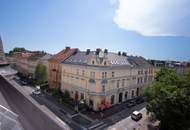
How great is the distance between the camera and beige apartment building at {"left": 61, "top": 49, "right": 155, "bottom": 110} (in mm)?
34938

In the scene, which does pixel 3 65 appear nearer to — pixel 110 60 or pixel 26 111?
pixel 26 111

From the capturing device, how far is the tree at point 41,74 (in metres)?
52.5

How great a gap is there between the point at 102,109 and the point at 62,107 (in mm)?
7973

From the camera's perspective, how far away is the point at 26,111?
13.3 ft

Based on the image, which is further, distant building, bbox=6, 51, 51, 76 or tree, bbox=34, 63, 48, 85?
distant building, bbox=6, 51, 51, 76

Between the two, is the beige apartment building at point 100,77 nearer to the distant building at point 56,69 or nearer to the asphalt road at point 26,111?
the distant building at point 56,69

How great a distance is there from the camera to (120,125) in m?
29.1

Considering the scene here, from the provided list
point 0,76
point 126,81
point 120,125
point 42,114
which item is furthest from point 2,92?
point 126,81

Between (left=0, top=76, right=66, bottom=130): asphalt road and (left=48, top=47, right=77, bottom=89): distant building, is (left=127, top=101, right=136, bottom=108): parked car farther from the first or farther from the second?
(left=0, top=76, right=66, bottom=130): asphalt road

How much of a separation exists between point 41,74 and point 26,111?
51.1 meters

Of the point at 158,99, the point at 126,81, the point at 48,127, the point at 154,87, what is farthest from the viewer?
the point at 126,81

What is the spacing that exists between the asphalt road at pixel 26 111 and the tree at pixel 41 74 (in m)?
49.8

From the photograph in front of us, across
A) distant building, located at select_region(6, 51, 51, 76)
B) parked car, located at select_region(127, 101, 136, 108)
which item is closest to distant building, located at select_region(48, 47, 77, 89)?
distant building, located at select_region(6, 51, 51, 76)

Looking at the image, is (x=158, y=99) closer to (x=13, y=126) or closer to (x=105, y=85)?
(x=105, y=85)
